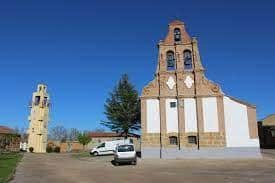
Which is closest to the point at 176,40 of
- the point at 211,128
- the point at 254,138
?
the point at 211,128

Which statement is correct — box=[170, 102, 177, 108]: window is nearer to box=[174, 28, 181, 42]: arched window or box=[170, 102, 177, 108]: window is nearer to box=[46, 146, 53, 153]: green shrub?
box=[174, 28, 181, 42]: arched window

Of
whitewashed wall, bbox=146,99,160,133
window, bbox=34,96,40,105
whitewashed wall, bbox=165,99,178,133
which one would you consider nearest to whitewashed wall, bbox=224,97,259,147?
whitewashed wall, bbox=165,99,178,133

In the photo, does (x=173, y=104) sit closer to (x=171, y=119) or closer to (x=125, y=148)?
(x=171, y=119)

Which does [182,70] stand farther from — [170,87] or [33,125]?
[33,125]

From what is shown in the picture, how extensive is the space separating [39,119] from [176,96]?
45.1m

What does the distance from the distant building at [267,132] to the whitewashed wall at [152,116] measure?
3248cm

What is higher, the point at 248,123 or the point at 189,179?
the point at 248,123

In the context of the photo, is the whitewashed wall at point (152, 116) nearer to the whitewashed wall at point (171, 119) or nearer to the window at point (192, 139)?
the whitewashed wall at point (171, 119)

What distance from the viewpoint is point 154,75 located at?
39688 millimetres

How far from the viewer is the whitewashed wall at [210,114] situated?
37.3 m

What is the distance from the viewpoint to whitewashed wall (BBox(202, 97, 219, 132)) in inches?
1469

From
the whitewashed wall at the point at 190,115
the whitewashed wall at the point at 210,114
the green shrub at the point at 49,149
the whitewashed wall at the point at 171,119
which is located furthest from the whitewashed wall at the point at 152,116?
the green shrub at the point at 49,149

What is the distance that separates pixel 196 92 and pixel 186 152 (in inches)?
244

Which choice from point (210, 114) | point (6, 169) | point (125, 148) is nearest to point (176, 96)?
point (210, 114)
